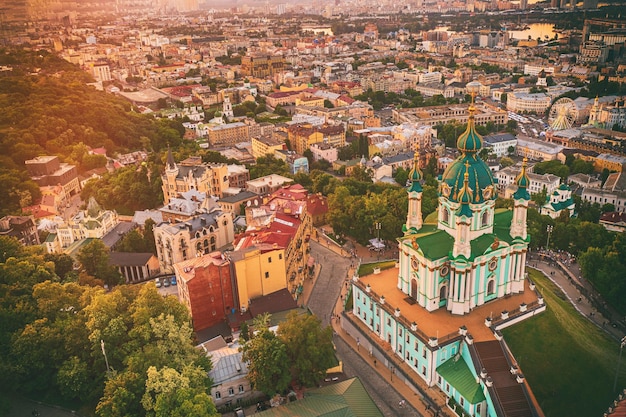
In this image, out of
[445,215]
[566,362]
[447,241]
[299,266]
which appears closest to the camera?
[566,362]

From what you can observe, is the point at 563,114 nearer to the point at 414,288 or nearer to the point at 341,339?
the point at 414,288

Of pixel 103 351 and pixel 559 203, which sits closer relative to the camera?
pixel 103 351

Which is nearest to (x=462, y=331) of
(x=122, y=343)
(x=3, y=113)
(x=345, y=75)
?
(x=122, y=343)

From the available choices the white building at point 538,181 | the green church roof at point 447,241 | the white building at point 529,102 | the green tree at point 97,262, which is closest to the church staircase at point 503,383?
the green church roof at point 447,241

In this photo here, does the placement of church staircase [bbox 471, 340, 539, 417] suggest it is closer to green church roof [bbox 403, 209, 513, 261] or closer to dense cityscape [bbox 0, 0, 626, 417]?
dense cityscape [bbox 0, 0, 626, 417]

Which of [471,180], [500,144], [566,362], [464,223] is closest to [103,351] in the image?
[464,223]

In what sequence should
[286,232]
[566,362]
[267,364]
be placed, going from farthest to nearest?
[286,232]
[566,362]
[267,364]
